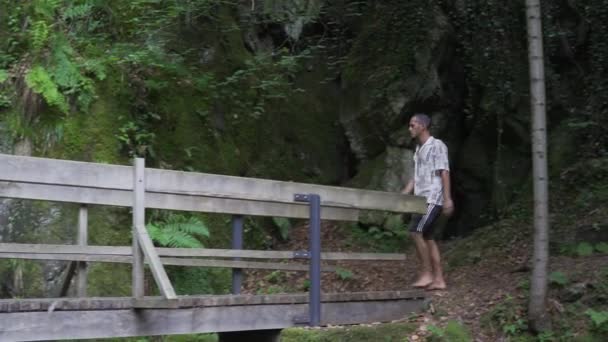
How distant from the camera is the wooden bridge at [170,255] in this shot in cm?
562

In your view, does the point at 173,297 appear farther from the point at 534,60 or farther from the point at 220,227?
the point at 220,227

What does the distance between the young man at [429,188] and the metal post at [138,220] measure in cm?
331

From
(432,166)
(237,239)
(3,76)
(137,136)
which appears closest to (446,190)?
(432,166)

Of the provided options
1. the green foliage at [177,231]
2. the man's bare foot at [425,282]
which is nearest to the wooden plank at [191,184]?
the man's bare foot at [425,282]

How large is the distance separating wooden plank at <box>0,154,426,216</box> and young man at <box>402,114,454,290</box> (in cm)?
13

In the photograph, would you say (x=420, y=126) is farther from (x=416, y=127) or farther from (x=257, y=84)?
(x=257, y=84)

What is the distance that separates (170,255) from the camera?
6789 mm

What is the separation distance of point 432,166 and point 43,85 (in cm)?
474

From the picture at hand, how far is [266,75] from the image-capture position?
12039mm

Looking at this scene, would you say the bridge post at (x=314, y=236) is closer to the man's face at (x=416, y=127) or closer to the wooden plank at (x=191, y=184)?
the wooden plank at (x=191, y=184)

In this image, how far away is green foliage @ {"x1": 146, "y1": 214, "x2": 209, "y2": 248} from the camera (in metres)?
9.05

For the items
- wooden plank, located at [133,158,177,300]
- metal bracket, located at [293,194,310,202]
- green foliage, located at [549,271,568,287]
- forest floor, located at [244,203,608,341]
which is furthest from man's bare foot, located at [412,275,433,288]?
wooden plank, located at [133,158,177,300]

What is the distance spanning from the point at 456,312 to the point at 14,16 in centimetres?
754

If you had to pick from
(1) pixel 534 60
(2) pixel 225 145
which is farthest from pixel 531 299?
(2) pixel 225 145
